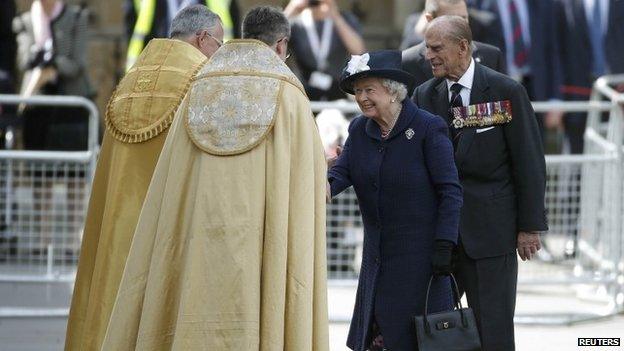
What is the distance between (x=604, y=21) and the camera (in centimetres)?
1600

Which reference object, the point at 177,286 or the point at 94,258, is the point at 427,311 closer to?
the point at 177,286

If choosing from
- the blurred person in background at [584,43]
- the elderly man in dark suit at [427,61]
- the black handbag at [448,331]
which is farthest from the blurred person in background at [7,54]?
the black handbag at [448,331]

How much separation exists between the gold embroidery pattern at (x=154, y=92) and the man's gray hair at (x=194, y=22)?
0.29ft

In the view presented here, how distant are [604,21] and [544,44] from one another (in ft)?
2.17

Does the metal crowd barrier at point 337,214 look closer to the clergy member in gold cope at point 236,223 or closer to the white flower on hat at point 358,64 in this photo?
the white flower on hat at point 358,64

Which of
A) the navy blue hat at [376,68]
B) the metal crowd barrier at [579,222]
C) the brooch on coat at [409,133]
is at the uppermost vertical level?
the navy blue hat at [376,68]

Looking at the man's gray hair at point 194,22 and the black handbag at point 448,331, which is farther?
the man's gray hair at point 194,22

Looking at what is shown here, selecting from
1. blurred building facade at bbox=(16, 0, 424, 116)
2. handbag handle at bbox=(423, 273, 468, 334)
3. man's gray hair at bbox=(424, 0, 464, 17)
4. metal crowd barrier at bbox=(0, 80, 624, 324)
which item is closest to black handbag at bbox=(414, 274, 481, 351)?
handbag handle at bbox=(423, 273, 468, 334)

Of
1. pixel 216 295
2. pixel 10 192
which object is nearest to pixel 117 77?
pixel 10 192

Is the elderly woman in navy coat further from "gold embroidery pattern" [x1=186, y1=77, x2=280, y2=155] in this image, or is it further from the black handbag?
"gold embroidery pattern" [x1=186, y1=77, x2=280, y2=155]

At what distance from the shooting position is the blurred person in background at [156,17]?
47.5ft

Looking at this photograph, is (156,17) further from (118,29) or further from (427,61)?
(118,29)

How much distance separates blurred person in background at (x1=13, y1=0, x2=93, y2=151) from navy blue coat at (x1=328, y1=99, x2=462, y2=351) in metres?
6.67

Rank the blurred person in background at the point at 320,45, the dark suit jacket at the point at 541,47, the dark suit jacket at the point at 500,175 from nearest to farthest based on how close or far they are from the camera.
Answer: the dark suit jacket at the point at 500,175
the blurred person in background at the point at 320,45
the dark suit jacket at the point at 541,47
